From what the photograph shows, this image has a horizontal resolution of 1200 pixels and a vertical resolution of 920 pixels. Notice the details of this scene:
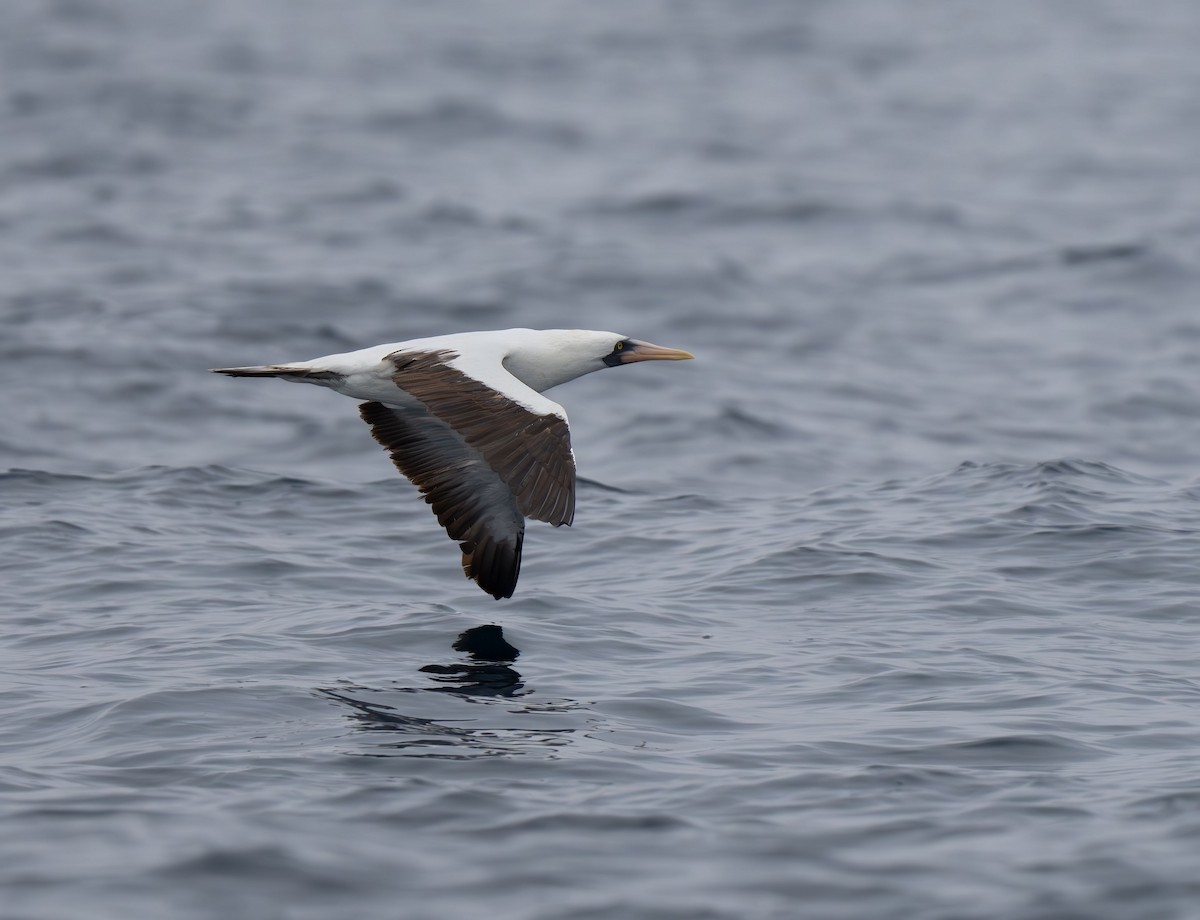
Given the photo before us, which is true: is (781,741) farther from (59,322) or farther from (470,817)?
(59,322)

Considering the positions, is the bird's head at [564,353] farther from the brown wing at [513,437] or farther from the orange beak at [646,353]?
the brown wing at [513,437]

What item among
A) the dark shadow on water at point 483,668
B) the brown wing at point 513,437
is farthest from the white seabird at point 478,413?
the dark shadow on water at point 483,668

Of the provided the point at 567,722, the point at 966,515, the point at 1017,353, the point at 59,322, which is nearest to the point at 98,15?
the point at 59,322

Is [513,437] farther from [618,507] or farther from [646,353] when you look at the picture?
[618,507]

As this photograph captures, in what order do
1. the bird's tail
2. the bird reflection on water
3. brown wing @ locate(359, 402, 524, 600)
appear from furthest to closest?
brown wing @ locate(359, 402, 524, 600), the bird's tail, the bird reflection on water

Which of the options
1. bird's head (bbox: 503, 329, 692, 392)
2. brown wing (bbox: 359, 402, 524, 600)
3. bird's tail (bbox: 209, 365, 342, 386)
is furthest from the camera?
bird's head (bbox: 503, 329, 692, 392)

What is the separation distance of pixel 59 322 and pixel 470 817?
36.9 ft

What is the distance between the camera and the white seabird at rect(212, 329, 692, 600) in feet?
28.5

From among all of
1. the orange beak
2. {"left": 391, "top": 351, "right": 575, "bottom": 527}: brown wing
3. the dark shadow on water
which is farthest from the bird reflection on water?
the orange beak

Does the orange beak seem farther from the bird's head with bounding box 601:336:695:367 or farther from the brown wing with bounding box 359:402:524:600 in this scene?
the brown wing with bounding box 359:402:524:600

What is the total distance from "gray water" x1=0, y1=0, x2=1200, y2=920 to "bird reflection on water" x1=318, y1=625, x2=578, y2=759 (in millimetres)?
33

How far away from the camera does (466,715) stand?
27.2 feet

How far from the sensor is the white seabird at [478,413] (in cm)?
870

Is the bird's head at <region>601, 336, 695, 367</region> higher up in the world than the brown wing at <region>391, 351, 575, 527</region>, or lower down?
higher up
